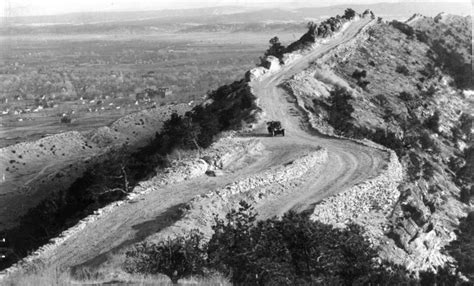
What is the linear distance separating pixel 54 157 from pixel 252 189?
3116 centimetres

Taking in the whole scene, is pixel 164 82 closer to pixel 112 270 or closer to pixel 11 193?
pixel 11 193

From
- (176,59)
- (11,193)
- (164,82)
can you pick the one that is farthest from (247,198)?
(176,59)

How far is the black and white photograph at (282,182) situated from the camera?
1392 cm

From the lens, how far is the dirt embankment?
1519 inches

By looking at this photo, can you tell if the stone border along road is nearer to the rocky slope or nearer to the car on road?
the car on road

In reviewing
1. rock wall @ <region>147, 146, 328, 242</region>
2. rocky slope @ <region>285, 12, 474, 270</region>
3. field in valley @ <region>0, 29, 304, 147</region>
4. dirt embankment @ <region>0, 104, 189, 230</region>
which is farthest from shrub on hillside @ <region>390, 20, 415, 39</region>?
rock wall @ <region>147, 146, 328, 242</region>

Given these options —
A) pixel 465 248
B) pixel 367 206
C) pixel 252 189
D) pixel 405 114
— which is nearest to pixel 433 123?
pixel 405 114

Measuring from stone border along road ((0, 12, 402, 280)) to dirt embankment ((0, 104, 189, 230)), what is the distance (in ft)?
54.3

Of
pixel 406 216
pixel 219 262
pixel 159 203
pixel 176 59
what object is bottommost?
pixel 176 59

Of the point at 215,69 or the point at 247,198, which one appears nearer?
the point at 247,198

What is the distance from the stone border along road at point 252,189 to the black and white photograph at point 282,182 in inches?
3.2

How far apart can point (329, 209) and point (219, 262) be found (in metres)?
9.15

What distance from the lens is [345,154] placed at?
27969 mm

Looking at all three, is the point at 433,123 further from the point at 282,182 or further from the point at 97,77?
the point at 97,77
